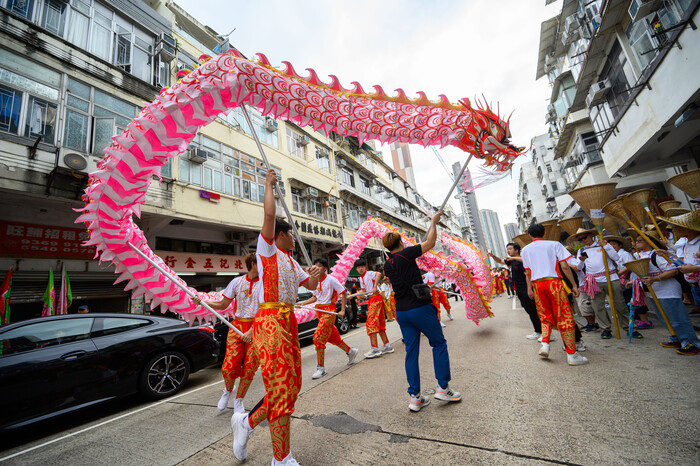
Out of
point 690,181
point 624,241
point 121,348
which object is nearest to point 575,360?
point 690,181

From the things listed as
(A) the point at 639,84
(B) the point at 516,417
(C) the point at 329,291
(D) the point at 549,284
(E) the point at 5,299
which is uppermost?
(A) the point at 639,84

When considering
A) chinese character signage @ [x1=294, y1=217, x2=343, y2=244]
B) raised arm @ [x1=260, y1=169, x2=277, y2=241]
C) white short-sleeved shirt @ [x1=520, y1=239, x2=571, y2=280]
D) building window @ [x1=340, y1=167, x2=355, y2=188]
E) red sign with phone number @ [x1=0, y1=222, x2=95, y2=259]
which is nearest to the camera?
raised arm @ [x1=260, y1=169, x2=277, y2=241]

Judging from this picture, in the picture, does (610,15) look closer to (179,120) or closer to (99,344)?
(179,120)

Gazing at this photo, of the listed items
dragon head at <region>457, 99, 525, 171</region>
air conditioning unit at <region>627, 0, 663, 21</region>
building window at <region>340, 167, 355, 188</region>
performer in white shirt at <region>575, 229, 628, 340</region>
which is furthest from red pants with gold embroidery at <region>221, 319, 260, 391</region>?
building window at <region>340, 167, 355, 188</region>

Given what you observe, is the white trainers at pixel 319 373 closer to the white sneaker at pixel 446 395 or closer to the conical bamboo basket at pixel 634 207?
the white sneaker at pixel 446 395

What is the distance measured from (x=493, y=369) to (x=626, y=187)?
42.9 feet

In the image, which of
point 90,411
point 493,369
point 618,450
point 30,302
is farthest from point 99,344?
point 30,302

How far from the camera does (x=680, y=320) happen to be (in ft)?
12.4

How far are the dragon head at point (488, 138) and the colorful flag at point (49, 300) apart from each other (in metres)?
10.8

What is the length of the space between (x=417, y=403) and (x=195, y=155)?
451 inches

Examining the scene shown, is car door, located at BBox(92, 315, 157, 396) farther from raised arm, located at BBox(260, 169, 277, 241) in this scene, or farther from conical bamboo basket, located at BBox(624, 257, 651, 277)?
conical bamboo basket, located at BBox(624, 257, 651, 277)

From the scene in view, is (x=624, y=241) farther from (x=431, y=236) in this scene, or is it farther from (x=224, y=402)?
(x=224, y=402)

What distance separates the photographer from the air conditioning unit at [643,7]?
25.9ft

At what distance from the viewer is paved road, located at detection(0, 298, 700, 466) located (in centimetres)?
203
